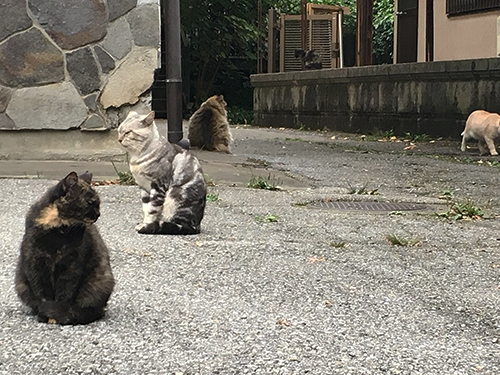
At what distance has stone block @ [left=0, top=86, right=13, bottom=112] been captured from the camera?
819cm

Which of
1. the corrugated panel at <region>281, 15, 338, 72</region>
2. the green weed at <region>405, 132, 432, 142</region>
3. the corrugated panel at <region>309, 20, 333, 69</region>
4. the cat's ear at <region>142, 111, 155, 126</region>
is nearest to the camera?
the cat's ear at <region>142, 111, 155, 126</region>

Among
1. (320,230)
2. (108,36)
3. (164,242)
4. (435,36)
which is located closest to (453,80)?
(435,36)

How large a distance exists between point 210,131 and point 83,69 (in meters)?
2.78

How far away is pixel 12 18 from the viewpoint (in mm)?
8125

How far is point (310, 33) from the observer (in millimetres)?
19078

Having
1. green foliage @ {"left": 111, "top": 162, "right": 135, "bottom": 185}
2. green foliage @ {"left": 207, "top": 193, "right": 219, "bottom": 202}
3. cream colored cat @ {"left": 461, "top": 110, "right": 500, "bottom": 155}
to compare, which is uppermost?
cream colored cat @ {"left": 461, "top": 110, "right": 500, "bottom": 155}

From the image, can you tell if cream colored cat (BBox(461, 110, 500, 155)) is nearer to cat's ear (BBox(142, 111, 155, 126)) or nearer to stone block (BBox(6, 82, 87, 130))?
stone block (BBox(6, 82, 87, 130))

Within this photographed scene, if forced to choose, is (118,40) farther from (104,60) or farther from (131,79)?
(131,79)

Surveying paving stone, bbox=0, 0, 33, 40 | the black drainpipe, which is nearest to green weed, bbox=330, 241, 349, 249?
the black drainpipe

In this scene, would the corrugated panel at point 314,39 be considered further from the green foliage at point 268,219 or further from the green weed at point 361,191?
the green foliage at point 268,219

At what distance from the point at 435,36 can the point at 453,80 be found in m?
3.37

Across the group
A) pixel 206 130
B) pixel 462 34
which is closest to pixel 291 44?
pixel 462 34

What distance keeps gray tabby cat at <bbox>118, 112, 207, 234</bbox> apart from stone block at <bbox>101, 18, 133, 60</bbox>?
127 inches

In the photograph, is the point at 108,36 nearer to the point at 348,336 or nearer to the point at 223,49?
the point at 348,336
